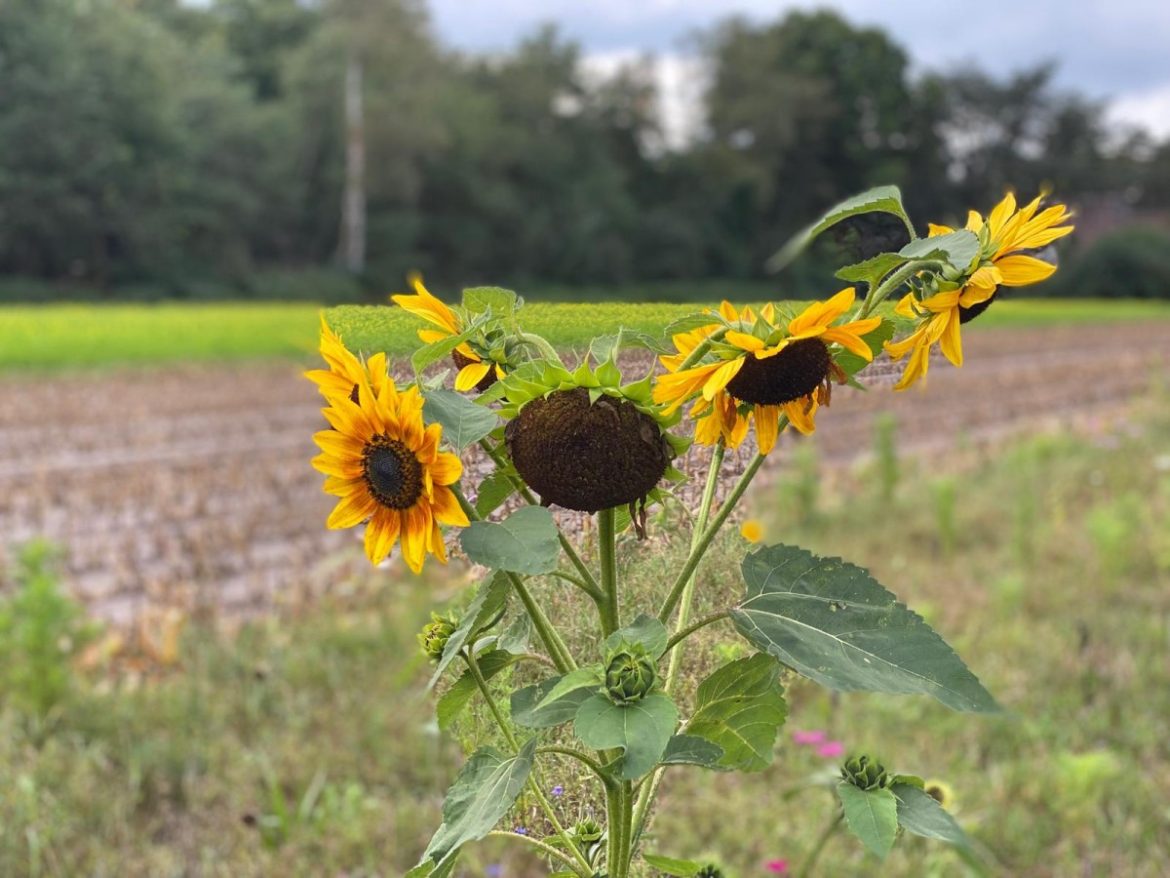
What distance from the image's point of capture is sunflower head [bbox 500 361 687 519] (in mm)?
558

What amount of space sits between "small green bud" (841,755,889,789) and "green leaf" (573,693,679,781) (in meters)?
0.27

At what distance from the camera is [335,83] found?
30.2m

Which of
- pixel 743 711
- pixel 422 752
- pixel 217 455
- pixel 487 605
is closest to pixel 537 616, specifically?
pixel 487 605

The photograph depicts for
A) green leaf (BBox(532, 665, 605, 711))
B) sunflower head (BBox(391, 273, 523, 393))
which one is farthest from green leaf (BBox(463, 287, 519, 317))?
green leaf (BBox(532, 665, 605, 711))

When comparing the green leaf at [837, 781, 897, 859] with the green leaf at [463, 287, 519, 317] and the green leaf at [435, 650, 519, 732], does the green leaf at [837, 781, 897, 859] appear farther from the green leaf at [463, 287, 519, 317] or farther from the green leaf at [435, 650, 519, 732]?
the green leaf at [463, 287, 519, 317]

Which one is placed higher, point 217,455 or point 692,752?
point 692,752

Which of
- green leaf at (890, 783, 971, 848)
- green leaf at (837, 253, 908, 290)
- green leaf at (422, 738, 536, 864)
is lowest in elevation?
green leaf at (890, 783, 971, 848)

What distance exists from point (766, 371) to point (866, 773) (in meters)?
0.34

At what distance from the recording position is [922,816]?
2.45ft

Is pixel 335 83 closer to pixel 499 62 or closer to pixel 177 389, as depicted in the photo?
pixel 499 62

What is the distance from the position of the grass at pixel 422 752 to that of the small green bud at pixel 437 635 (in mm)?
570

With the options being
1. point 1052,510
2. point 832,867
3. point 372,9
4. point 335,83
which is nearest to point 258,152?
point 335,83

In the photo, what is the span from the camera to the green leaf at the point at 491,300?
0.64 metres

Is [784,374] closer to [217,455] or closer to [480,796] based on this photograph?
[480,796]
